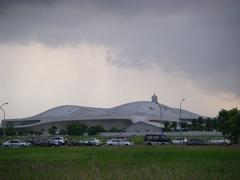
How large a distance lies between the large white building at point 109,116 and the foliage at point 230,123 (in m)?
73.9

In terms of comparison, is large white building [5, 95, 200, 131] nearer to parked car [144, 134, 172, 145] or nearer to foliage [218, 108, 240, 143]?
parked car [144, 134, 172, 145]

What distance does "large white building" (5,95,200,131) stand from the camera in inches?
5945

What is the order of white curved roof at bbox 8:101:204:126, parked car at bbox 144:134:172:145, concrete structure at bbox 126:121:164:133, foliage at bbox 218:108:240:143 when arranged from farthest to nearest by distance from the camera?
white curved roof at bbox 8:101:204:126 < concrete structure at bbox 126:121:164:133 < parked car at bbox 144:134:172:145 < foliage at bbox 218:108:240:143

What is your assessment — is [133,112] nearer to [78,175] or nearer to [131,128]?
[131,128]

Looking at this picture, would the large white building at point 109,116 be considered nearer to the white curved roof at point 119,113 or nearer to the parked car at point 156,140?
the white curved roof at point 119,113

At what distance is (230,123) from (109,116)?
91.5 m

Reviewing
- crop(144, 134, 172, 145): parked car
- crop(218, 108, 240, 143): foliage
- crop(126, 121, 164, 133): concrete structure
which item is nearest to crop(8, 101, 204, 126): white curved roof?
crop(126, 121, 164, 133): concrete structure

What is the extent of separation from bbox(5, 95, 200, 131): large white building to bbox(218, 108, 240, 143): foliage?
73.9 metres

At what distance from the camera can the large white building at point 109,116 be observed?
15100cm

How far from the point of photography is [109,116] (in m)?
150

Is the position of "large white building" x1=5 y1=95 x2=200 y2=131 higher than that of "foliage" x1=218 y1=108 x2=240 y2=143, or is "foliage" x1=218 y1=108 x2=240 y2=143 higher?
"large white building" x1=5 y1=95 x2=200 y2=131

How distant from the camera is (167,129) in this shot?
117 metres

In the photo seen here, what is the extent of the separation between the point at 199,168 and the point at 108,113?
429 feet

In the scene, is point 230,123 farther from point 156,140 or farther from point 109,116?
point 109,116
